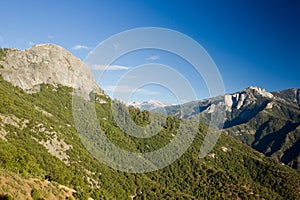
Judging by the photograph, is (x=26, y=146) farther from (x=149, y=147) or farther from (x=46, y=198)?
(x=149, y=147)

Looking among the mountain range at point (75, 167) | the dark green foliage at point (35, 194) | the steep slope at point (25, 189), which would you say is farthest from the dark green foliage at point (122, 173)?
the dark green foliage at point (35, 194)

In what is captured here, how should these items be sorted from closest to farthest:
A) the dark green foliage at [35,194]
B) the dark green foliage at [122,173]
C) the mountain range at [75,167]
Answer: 1. the dark green foliage at [35,194]
2. the mountain range at [75,167]
3. the dark green foliage at [122,173]

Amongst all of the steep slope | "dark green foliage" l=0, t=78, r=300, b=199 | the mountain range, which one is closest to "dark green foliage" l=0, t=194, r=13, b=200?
the steep slope

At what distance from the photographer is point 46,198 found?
3362 cm

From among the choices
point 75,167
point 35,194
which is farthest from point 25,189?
point 75,167

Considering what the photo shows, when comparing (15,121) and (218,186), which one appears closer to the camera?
(15,121)

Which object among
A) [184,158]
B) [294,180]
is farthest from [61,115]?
[294,180]

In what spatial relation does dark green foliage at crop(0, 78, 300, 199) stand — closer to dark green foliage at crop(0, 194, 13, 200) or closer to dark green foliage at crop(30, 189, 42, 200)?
dark green foliage at crop(30, 189, 42, 200)

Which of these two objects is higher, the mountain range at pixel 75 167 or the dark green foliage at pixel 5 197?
the mountain range at pixel 75 167

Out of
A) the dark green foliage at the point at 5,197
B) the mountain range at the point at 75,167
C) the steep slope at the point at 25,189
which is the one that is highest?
the mountain range at the point at 75,167

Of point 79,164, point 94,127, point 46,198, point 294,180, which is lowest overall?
point 46,198

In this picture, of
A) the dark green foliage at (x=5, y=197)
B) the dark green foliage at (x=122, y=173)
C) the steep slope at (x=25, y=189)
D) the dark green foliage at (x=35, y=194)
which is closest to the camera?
the dark green foliage at (x=5, y=197)

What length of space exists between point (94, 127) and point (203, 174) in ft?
261

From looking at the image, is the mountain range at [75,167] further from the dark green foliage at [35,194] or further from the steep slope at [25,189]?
the dark green foliage at [35,194]
